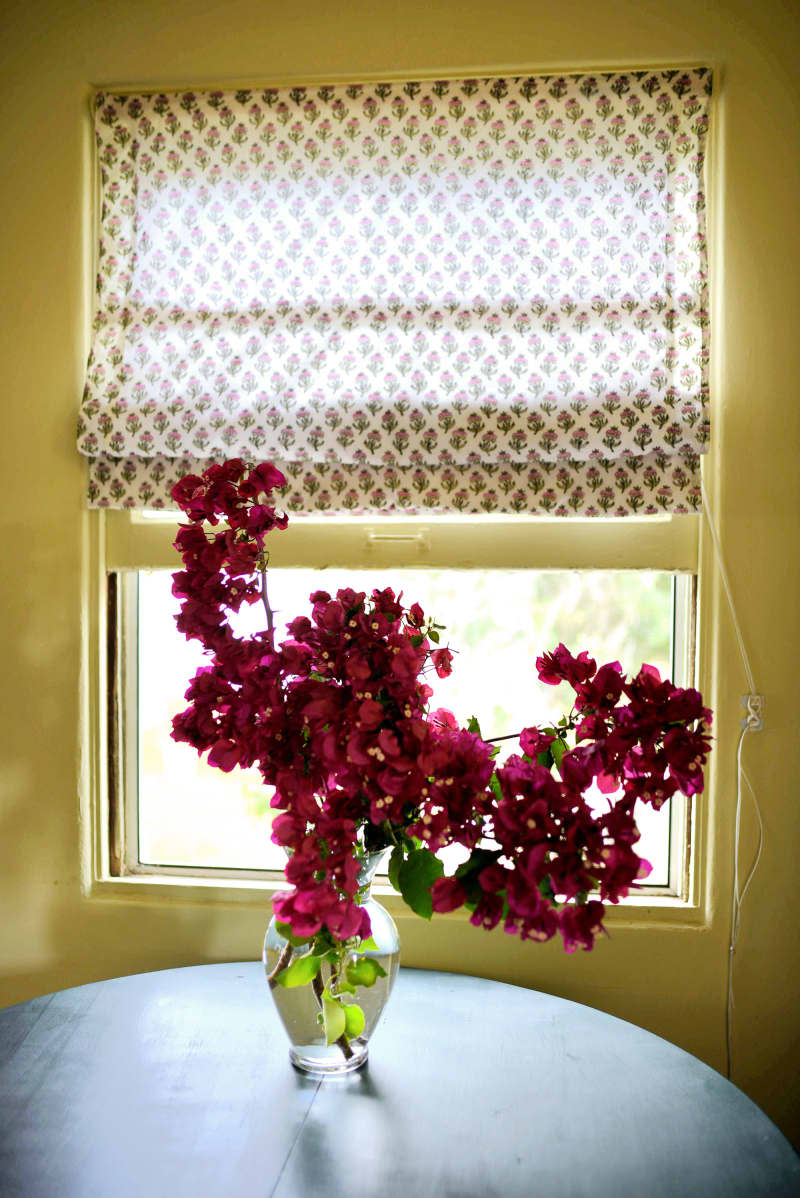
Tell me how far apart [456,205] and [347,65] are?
0.32 metres

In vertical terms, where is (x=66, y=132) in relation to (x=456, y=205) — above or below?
above

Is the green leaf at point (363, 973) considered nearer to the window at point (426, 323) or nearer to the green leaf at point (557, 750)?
the green leaf at point (557, 750)

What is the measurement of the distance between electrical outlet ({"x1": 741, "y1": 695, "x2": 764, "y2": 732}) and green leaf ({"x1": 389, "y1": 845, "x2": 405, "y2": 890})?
0.80 m

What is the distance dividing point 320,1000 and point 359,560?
78cm

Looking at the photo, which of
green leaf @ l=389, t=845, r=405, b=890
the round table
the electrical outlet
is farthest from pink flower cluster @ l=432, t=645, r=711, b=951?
the electrical outlet

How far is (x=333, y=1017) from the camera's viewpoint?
1.07 m

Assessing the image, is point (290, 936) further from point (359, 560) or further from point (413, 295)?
point (413, 295)

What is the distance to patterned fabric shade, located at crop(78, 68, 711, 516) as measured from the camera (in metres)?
1.59

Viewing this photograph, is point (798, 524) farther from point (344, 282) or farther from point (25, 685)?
point (25, 685)

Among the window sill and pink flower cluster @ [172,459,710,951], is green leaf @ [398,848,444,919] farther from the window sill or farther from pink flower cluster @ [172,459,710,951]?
the window sill

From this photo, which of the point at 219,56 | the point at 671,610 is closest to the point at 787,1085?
the point at 671,610

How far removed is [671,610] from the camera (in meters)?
1.71

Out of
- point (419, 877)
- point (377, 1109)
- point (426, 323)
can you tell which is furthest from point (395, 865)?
point (426, 323)

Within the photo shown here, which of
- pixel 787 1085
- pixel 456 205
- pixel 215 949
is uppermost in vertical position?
pixel 456 205
